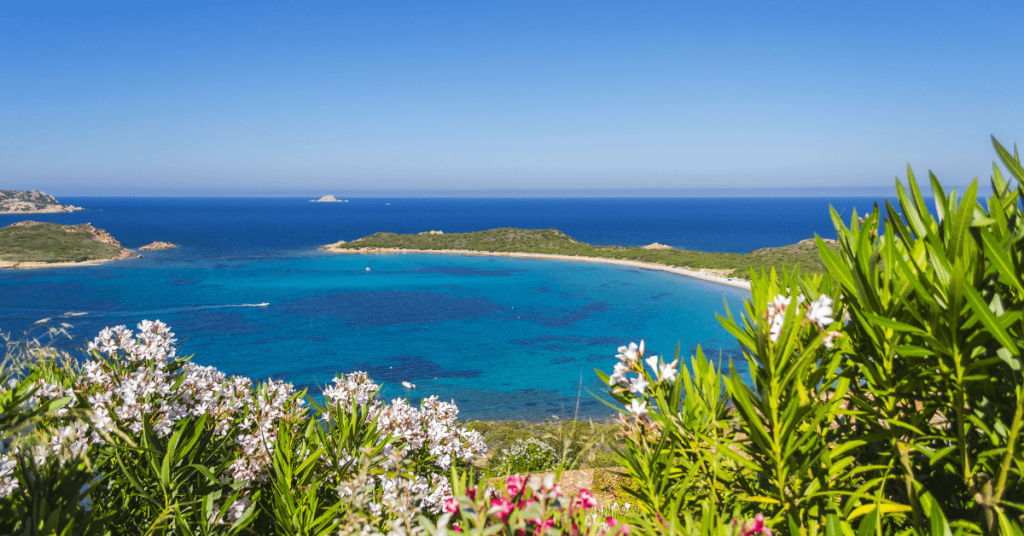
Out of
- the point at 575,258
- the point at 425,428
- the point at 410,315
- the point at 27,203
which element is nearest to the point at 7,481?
the point at 425,428

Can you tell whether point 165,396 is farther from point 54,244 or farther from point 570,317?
point 54,244

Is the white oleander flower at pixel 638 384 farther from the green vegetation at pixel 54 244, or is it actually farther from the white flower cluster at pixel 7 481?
the green vegetation at pixel 54 244

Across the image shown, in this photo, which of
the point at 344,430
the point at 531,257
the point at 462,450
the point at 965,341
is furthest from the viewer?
the point at 531,257

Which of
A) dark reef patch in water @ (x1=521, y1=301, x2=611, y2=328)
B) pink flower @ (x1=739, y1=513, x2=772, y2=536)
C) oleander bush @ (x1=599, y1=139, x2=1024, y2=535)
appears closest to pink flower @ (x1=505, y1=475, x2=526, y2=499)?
oleander bush @ (x1=599, y1=139, x2=1024, y2=535)

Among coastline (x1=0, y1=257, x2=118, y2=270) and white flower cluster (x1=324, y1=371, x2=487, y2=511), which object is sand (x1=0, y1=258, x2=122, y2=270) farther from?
white flower cluster (x1=324, y1=371, x2=487, y2=511)

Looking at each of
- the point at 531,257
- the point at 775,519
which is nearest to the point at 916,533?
the point at 775,519

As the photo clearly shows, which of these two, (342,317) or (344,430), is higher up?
(344,430)

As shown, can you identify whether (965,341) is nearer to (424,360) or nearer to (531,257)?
(424,360)
